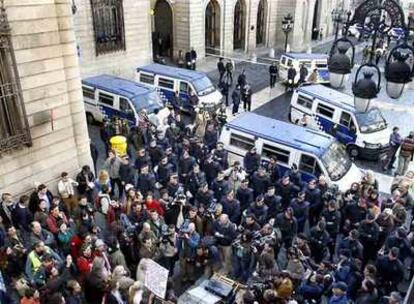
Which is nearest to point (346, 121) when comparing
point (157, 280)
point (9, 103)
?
point (157, 280)

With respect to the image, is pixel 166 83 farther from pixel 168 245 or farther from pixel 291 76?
pixel 168 245

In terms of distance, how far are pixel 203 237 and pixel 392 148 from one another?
807 centimetres

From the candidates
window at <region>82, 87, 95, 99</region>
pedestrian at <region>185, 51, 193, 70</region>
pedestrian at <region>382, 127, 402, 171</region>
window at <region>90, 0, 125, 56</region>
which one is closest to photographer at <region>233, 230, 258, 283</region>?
pedestrian at <region>382, 127, 402, 171</region>

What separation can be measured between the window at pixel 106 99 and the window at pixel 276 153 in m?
6.56

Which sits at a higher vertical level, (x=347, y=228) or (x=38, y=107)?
(x=38, y=107)

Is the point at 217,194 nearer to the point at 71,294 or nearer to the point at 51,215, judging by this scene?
the point at 51,215

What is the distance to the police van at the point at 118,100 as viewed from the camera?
51.7 feet

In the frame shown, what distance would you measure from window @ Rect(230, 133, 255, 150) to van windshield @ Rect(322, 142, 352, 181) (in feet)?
6.93

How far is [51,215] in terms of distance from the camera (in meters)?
8.88

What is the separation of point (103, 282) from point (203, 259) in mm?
2160

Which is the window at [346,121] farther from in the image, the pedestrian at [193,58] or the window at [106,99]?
the pedestrian at [193,58]

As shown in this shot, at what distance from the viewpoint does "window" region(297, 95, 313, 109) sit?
53.8ft

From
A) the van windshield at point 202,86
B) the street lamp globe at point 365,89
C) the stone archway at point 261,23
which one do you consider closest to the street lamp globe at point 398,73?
the street lamp globe at point 365,89

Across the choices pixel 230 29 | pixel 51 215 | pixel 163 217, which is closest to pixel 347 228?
pixel 163 217
